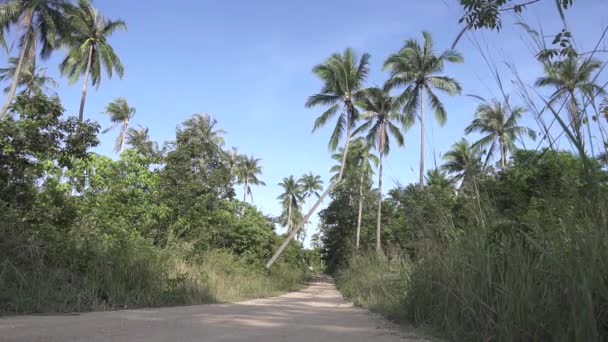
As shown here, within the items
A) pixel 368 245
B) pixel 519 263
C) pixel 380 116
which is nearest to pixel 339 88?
pixel 380 116

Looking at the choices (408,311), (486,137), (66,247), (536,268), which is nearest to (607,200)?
(536,268)

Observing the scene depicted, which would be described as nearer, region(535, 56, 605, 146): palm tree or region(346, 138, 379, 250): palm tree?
region(535, 56, 605, 146): palm tree

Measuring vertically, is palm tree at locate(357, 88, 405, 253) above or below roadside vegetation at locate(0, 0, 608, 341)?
above

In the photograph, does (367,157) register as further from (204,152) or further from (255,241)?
(204,152)

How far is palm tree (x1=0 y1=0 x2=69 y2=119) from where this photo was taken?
72.2 feet

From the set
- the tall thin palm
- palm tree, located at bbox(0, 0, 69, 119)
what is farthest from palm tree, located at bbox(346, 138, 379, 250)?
palm tree, located at bbox(0, 0, 69, 119)

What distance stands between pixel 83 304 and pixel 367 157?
37.4 m

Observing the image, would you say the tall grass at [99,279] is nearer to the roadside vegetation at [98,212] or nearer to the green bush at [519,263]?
the roadside vegetation at [98,212]

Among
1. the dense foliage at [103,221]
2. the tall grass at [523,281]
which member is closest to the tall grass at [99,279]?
the dense foliage at [103,221]

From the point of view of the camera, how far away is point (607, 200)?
2.71 metres

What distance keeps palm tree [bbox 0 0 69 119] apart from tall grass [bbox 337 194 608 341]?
23.7 meters

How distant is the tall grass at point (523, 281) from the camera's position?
93.4 inches

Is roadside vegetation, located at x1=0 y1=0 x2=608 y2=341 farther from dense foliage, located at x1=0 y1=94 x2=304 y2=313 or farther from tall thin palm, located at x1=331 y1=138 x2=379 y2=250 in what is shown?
tall thin palm, located at x1=331 y1=138 x2=379 y2=250

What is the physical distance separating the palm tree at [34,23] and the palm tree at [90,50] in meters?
2.31
